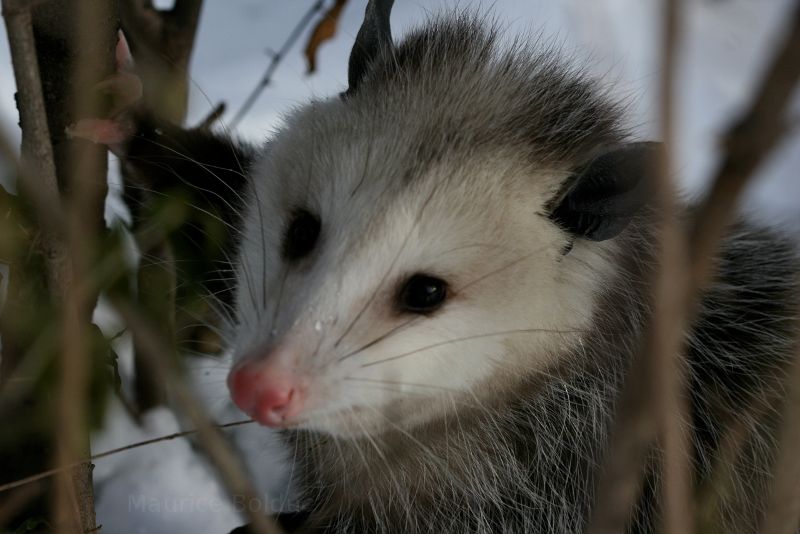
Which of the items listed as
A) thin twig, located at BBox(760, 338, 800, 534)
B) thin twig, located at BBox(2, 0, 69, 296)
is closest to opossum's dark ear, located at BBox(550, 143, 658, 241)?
thin twig, located at BBox(760, 338, 800, 534)

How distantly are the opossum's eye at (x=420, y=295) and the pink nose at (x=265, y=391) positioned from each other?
0.76 ft

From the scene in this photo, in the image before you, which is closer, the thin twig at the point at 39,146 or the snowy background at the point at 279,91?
the thin twig at the point at 39,146

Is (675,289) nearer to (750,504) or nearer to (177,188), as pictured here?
(750,504)

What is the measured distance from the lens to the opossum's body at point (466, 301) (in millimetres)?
1297

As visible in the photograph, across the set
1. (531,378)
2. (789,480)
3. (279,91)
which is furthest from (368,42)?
(279,91)

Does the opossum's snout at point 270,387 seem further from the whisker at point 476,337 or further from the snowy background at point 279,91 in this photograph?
the snowy background at point 279,91

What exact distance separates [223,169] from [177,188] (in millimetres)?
128

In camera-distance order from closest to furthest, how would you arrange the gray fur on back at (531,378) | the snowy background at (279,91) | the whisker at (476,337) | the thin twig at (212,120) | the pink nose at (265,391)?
the pink nose at (265,391)
the whisker at (476,337)
the gray fur on back at (531,378)
the snowy background at (279,91)
the thin twig at (212,120)

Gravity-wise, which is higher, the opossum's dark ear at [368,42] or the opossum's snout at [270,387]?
the opossum's dark ear at [368,42]

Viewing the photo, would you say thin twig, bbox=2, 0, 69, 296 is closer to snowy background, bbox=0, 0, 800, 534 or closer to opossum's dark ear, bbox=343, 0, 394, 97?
snowy background, bbox=0, 0, 800, 534

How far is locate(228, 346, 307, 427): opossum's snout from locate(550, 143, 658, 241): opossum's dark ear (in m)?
0.54

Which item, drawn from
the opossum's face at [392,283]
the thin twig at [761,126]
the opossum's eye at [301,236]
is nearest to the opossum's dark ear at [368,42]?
the opossum's face at [392,283]

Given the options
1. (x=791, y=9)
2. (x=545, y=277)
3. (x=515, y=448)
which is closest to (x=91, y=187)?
(x=545, y=277)

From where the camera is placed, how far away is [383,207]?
132cm
